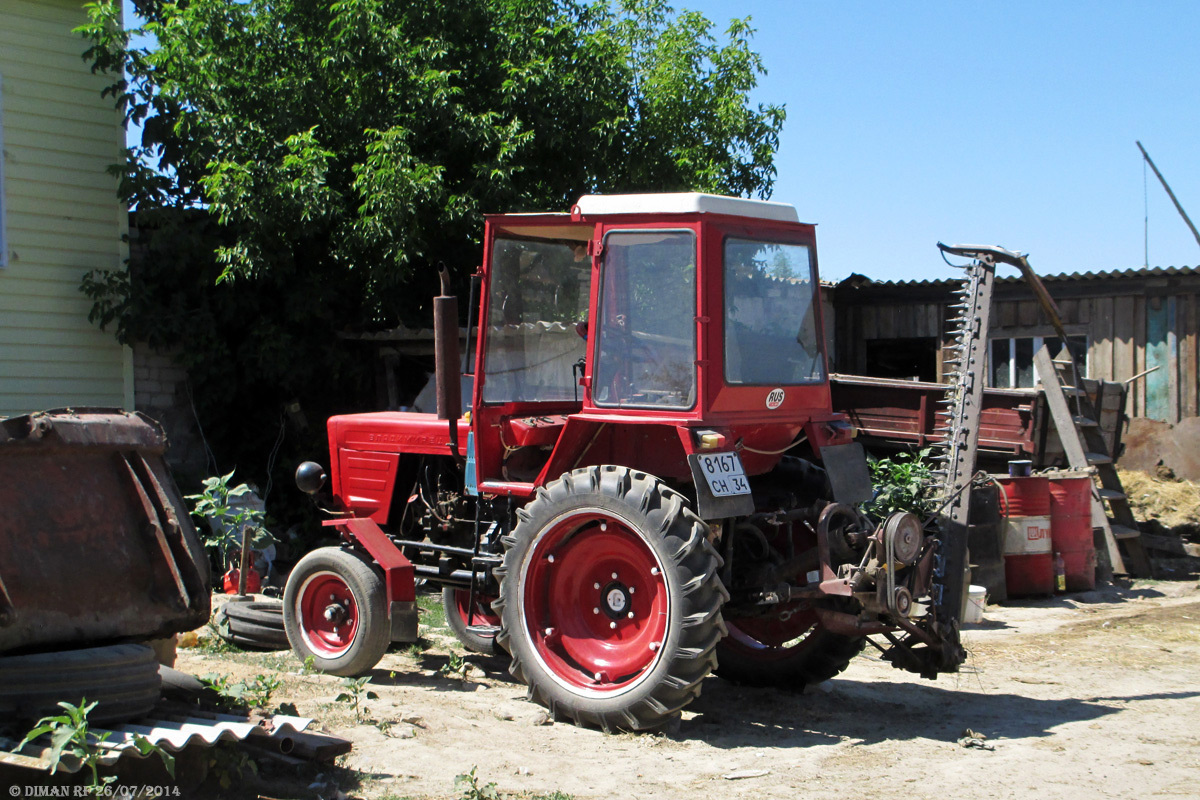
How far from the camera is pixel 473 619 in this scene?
279 inches

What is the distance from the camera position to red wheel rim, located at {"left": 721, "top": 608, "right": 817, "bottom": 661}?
6223 mm

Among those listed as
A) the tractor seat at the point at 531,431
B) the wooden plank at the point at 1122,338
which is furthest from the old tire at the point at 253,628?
the wooden plank at the point at 1122,338

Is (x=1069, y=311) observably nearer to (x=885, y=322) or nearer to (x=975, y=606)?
(x=885, y=322)

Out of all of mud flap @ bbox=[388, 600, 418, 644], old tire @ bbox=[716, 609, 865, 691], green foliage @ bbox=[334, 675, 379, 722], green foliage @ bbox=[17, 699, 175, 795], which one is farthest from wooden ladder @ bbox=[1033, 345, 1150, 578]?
green foliage @ bbox=[17, 699, 175, 795]

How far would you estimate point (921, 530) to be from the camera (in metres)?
5.43

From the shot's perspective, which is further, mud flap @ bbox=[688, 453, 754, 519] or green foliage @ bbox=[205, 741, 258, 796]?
mud flap @ bbox=[688, 453, 754, 519]

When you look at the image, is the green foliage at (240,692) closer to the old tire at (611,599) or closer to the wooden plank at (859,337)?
the old tire at (611,599)

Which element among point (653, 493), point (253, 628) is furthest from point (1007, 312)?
point (253, 628)

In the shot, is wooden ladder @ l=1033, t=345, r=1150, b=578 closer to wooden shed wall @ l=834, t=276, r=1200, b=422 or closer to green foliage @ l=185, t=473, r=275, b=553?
wooden shed wall @ l=834, t=276, r=1200, b=422

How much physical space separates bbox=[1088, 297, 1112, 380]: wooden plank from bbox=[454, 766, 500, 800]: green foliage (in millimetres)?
11085

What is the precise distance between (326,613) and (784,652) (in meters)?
2.73

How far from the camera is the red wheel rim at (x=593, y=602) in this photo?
539cm

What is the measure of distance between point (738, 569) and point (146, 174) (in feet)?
25.2

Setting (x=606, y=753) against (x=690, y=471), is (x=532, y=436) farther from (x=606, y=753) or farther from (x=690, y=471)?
(x=606, y=753)
